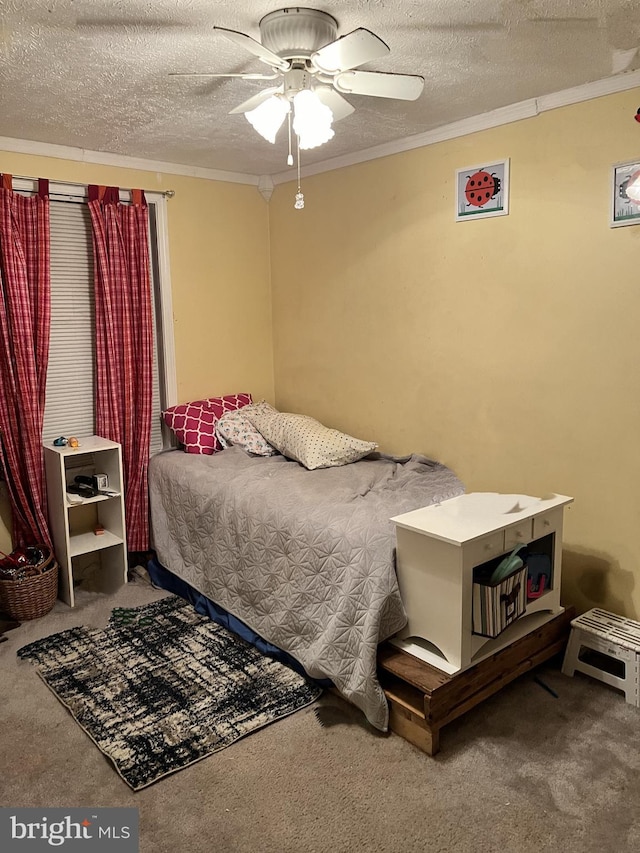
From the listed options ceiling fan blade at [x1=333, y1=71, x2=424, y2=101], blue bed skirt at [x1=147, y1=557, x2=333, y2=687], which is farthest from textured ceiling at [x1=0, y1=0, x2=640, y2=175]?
blue bed skirt at [x1=147, y1=557, x2=333, y2=687]

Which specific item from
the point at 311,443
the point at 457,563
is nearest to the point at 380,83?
the point at 457,563

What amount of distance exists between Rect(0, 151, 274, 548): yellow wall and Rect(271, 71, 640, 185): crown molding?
572 mm

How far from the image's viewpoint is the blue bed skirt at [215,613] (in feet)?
8.96

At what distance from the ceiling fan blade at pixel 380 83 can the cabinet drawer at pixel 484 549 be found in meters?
1.53

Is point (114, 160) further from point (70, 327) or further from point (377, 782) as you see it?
point (377, 782)

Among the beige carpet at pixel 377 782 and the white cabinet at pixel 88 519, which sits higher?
the white cabinet at pixel 88 519

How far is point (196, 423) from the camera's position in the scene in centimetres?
378

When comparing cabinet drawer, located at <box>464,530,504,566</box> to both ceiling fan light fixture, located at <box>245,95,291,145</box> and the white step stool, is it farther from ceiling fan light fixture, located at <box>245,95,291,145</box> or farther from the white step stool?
ceiling fan light fixture, located at <box>245,95,291,145</box>

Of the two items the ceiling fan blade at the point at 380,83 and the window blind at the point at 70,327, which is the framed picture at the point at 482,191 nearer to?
the ceiling fan blade at the point at 380,83

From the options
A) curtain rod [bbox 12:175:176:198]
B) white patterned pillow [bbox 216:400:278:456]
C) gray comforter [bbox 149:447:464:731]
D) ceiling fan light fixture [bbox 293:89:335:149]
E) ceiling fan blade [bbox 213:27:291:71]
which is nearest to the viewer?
ceiling fan blade [bbox 213:27:291:71]

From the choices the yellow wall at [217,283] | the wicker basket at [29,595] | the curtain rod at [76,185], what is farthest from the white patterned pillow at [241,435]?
the curtain rod at [76,185]

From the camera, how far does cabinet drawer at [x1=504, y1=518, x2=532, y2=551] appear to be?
236cm

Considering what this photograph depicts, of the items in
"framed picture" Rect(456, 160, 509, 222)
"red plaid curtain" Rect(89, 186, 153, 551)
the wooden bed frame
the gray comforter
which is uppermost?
"framed picture" Rect(456, 160, 509, 222)

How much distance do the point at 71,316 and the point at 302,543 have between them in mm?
1933
